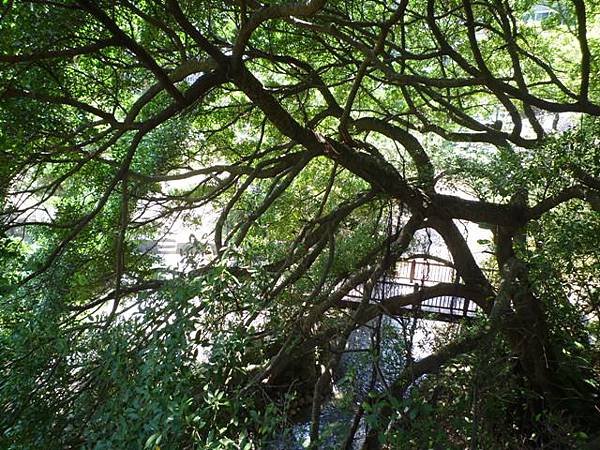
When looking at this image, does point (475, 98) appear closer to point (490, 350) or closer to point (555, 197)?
point (555, 197)

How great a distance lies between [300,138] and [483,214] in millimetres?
2252

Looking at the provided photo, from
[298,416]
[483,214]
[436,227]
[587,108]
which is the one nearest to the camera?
[587,108]

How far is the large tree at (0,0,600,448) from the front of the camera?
2.15 m

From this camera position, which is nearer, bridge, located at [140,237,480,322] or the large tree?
the large tree

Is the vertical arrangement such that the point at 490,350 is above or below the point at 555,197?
below

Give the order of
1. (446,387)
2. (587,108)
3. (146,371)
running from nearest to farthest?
1. (146,371)
2. (446,387)
3. (587,108)

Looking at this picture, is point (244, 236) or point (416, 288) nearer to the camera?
point (244, 236)

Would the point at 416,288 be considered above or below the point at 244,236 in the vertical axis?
above

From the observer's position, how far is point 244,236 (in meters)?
3.63

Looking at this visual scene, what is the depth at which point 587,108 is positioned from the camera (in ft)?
11.6

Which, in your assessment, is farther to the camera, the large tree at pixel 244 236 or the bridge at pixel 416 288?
the bridge at pixel 416 288

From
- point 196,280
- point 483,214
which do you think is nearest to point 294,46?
point 483,214

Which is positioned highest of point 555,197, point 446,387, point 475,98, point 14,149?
point 475,98

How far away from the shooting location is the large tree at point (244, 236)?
2152 mm
